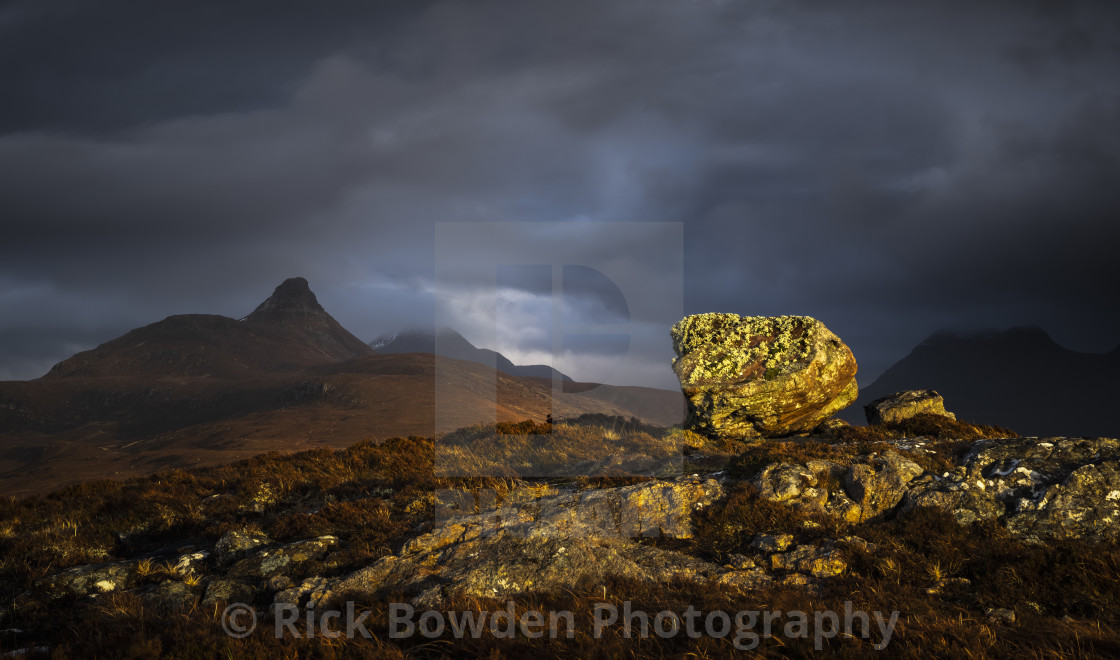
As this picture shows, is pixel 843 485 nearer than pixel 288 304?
Yes

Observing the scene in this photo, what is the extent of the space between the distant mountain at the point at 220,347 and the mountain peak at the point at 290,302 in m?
0.25


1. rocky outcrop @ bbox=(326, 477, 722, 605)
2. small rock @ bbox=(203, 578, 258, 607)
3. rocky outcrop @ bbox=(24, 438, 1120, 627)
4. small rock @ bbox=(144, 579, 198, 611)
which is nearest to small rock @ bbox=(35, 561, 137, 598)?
rocky outcrop @ bbox=(24, 438, 1120, 627)

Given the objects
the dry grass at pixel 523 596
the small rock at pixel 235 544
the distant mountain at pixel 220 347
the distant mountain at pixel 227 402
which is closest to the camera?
the dry grass at pixel 523 596

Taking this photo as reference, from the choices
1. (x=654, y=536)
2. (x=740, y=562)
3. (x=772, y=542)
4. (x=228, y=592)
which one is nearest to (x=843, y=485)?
(x=772, y=542)

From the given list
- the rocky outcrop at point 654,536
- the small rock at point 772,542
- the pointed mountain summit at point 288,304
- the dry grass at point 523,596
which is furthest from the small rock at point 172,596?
the pointed mountain summit at point 288,304

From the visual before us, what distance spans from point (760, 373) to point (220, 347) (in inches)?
5000

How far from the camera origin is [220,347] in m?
115

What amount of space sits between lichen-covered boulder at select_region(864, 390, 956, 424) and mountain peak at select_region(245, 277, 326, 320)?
157640 mm

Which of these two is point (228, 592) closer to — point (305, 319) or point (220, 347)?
point (220, 347)

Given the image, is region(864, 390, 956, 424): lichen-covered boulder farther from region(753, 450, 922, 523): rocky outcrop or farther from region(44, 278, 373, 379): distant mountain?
region(44, 278, 373, 379): distant mountain

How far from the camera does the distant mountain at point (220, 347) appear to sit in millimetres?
103438

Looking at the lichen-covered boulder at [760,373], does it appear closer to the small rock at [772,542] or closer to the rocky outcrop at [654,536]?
the rocky outcrop at [654,536]

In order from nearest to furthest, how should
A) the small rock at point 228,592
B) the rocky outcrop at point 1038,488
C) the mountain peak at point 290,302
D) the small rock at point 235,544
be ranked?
1. the small rock at point 228,592
2. the rocky outcrop at point 1038,488
3. the small rock at point 235,544
4. the mountain peak at point 290,302

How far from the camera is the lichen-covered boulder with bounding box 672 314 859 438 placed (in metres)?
17.1
